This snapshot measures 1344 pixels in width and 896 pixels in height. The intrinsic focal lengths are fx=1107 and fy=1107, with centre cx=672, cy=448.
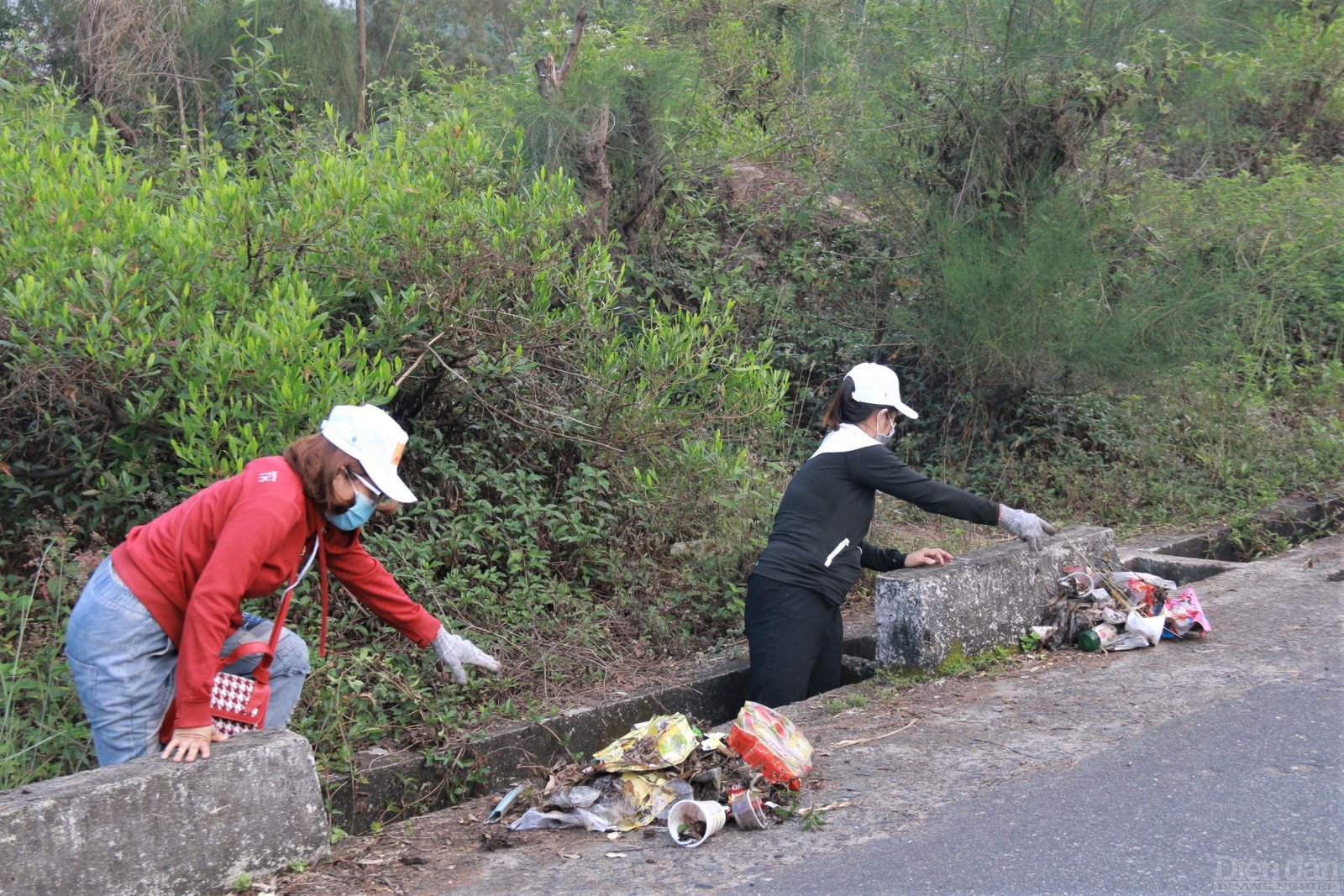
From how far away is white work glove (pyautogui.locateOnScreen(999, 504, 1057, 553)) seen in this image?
509 centimetres

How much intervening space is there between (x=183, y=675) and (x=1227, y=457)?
8.21 m

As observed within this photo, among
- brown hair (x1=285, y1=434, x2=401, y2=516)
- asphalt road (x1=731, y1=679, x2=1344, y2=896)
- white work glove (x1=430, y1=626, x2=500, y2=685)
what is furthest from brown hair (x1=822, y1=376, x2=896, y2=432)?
brown hair (x1=285, y1=434, x2=401, y2=516)

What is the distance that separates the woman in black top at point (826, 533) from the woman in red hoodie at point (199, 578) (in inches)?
83.1

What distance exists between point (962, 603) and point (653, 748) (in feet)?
6.06

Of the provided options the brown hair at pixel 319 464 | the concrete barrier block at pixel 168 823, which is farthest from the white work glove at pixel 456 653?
the brown hair at pixel 319 464

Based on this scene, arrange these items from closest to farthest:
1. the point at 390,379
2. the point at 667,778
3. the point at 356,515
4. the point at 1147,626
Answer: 1. the point at 356,515
2. the point at 667,778
3. the point at 390,379
4. the point at 1147,626

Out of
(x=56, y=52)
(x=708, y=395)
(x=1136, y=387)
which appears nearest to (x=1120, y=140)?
(x=1136, y=387)

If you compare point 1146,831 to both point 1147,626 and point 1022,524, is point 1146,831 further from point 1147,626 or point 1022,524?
point 1147,626

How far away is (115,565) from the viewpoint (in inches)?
139

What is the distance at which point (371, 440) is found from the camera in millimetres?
3580

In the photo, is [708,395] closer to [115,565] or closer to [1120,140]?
[115,565]

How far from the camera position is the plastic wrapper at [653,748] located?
3.82 metres

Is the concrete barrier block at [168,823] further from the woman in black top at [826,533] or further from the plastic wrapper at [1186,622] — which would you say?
the plastic wrapper at [1186,622]

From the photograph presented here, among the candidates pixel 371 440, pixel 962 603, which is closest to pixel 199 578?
pixel 371 440
